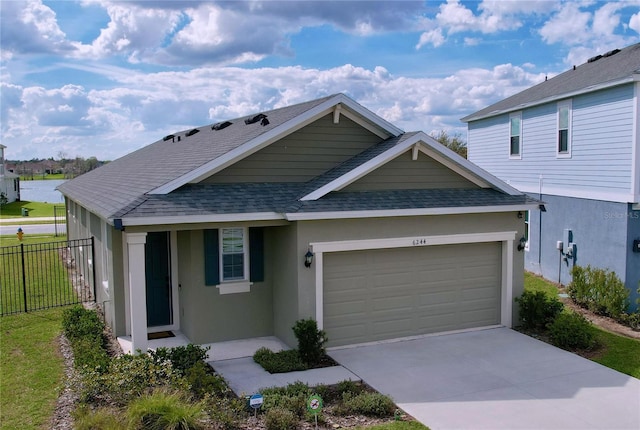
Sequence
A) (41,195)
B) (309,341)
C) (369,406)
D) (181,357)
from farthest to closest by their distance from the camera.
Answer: (41,195) < (309,341) < (181,357) < (369,406)

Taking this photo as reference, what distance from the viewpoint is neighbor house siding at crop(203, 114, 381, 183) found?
1195 centimetres

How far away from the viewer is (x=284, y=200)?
11.4 m

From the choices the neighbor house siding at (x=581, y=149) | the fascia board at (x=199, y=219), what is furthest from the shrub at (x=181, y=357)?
the neighbor house siding at (x=581, y=149)

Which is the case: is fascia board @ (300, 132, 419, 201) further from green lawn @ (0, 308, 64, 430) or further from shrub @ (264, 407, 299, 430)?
green lawn @ (0, 308, 64, 430)

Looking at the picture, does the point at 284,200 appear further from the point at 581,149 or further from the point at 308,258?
the point at 581,149

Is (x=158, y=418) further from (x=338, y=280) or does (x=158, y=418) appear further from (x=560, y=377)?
(x=560, y=377)

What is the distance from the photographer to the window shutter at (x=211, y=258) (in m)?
11.4

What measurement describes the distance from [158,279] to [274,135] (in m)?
3.99

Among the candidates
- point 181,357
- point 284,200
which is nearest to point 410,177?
point 284,200

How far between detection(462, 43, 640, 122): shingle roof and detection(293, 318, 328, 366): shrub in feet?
32.4

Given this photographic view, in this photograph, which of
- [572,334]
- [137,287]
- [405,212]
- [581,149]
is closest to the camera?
[137,287]

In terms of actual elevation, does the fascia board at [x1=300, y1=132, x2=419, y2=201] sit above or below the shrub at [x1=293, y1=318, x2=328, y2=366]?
above

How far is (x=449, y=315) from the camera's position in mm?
12414

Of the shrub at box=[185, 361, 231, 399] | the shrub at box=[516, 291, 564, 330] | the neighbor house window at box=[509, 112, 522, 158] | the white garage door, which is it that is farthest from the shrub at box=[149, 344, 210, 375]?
the neighbor house window at box=[509, 112, 522, 158]
